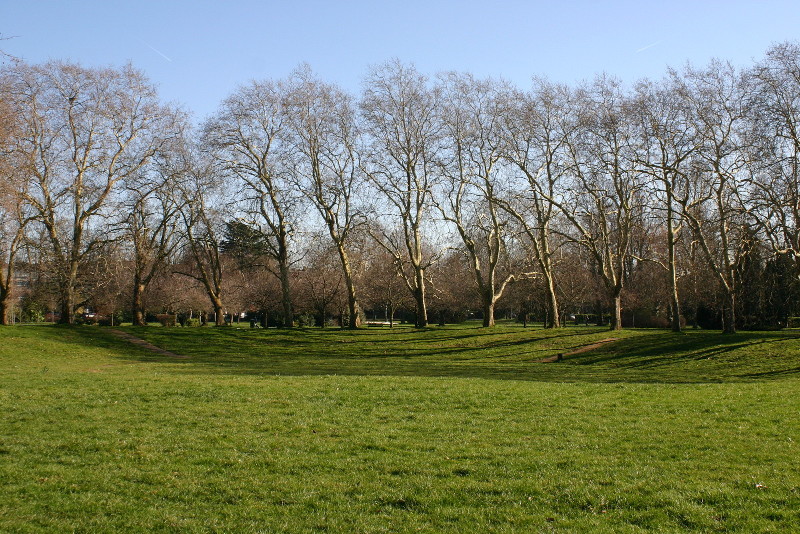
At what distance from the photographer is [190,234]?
→ 144ft

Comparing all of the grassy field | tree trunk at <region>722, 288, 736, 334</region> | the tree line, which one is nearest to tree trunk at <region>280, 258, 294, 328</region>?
the tree line

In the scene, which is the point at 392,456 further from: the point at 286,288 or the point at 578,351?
the point at 286,288

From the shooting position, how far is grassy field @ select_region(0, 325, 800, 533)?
6.28 metres

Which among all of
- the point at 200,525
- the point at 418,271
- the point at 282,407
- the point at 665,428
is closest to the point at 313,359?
the point at 418,271

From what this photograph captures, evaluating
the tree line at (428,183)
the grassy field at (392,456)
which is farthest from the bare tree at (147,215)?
the grassy field at (392,456)

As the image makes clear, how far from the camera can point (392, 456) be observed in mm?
8500

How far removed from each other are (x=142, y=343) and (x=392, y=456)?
30.4 meters

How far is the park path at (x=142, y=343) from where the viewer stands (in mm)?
32659

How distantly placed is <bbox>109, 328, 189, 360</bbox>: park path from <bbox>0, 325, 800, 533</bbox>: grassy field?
609 inches

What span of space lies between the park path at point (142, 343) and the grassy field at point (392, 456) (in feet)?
50.8

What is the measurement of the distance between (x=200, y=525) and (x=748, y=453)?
22.6 ft

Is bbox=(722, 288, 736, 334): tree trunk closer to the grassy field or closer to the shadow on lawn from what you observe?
the shadow on lawn

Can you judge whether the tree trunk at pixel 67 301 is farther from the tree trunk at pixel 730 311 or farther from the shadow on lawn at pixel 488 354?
the tree trunk at pixel 730 311

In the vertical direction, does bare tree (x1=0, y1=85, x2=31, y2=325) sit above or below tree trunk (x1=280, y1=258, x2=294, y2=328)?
above
